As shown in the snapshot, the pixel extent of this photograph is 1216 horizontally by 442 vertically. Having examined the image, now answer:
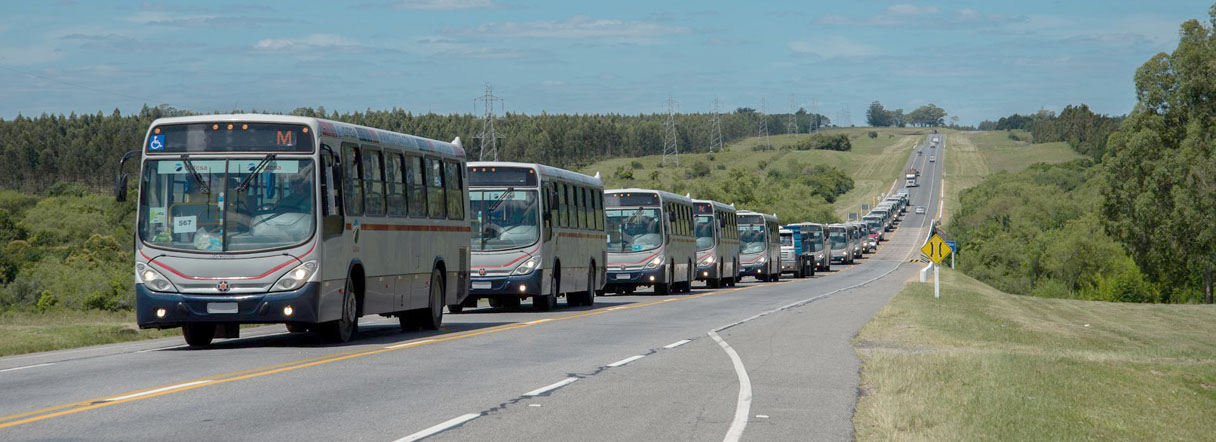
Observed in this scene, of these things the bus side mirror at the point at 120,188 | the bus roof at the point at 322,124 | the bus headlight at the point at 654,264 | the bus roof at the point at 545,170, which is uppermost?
the bus roof at the point at 322,124

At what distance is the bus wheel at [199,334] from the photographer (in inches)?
702

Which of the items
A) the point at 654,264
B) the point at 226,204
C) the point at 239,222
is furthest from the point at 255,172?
the point at 654,264

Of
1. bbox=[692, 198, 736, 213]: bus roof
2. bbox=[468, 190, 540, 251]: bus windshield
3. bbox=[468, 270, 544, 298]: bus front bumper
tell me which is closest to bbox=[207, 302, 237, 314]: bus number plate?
bbox=[468, 270, 544, 298]: bus front bumper

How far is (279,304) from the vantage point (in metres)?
16.7

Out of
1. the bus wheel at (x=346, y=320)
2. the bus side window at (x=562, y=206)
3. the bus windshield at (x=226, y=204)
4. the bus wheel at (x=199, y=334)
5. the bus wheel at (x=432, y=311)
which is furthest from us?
the bus side window at (x=562, y=206)

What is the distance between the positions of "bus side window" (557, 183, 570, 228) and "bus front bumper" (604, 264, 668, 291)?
10.00m

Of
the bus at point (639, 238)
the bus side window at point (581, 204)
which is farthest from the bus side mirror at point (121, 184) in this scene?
the bus at point (639, 238)

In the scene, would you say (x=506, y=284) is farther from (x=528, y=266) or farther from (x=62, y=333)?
(x=62, y=333)

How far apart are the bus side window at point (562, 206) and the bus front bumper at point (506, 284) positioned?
212cm

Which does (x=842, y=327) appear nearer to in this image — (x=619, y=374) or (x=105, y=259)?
(x=619, y=374)

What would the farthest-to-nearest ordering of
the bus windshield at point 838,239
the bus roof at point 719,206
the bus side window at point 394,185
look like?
the bus windshield at point 838,239
the bus roof at point 719,206
the bus side window at point 394,185

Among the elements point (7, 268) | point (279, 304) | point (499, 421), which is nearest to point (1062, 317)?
point (279, 304)

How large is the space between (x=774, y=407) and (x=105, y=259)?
92701 mm

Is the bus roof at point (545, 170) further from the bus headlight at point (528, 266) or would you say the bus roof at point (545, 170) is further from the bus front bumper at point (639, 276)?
the bus front bumper at point (639, 276)
